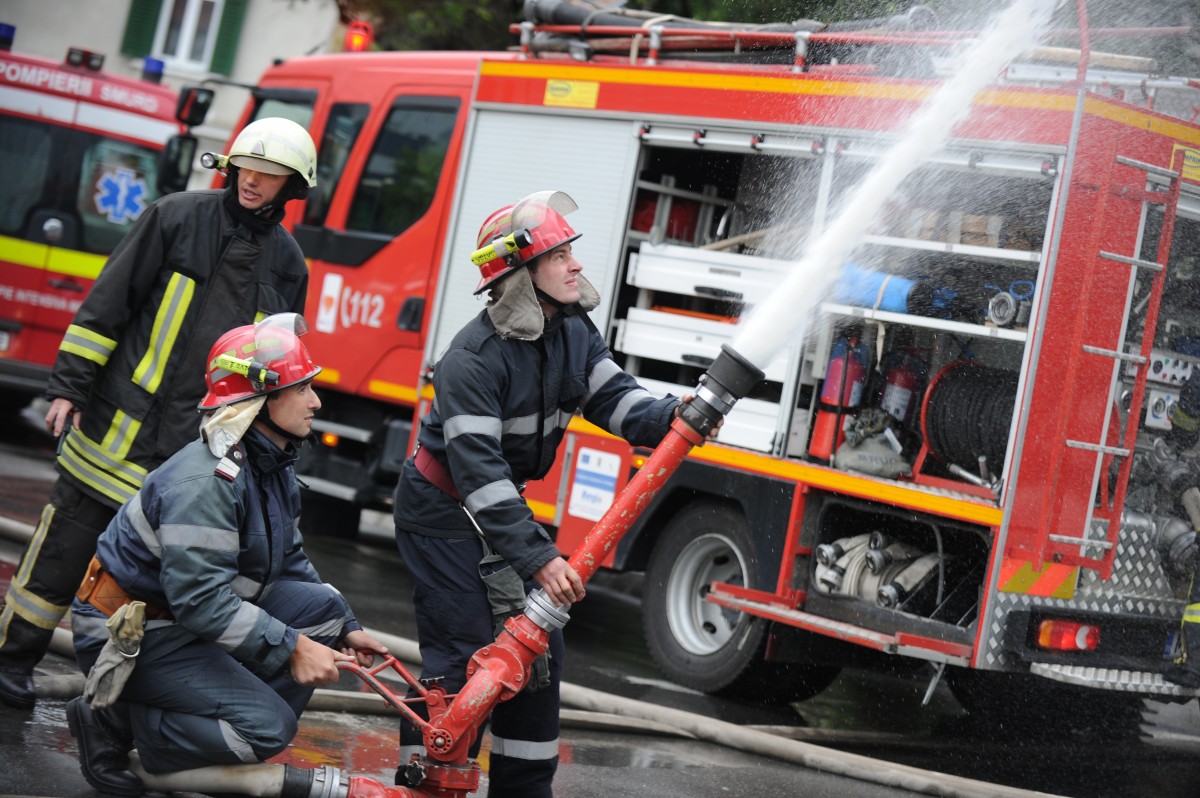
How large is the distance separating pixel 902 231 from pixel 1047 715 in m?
2.90

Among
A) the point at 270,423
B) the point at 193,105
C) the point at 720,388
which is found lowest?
the point at 270,423

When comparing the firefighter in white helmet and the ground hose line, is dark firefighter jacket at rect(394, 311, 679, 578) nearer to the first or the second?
the firefighter in white helmet

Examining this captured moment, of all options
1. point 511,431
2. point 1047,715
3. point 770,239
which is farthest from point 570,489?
point 511,431

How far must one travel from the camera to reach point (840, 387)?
21.9ft

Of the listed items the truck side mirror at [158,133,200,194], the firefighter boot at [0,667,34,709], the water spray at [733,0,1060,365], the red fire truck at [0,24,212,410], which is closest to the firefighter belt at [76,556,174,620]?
the firefighter boot at [0,667,34,709]

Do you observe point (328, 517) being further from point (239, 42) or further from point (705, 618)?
point (239, 42)

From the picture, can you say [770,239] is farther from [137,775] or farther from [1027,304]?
[137,775]

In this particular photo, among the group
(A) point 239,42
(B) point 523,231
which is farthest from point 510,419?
(A) point 239,42

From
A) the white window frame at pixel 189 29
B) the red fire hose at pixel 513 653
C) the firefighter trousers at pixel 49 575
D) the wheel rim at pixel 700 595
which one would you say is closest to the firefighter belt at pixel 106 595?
the red fire hose at pixel 513 653

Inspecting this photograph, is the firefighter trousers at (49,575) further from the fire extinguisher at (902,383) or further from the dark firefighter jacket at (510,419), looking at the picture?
the fire extinguisher at (902,383)

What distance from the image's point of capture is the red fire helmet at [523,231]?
164 inches

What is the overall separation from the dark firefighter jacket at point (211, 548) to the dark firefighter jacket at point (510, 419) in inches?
16.7

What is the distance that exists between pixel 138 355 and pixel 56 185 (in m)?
7.64

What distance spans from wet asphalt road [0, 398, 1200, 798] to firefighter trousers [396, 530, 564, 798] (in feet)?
2.49
